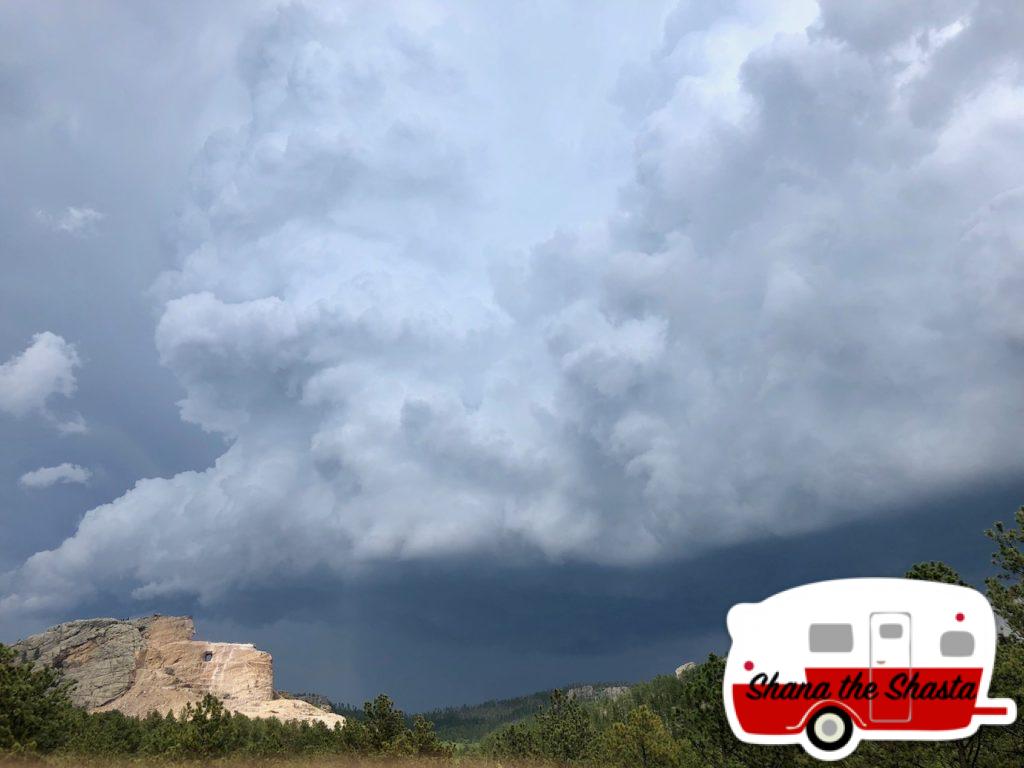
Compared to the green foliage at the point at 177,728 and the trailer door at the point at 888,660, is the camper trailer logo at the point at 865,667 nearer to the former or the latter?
the trailer door at the point at 888,660

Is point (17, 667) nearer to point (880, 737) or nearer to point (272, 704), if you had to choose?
point (880, 737)

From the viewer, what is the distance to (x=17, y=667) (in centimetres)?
3447

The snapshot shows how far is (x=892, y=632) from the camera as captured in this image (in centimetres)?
1627

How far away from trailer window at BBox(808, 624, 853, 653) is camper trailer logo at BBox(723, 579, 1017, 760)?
0.08 feet

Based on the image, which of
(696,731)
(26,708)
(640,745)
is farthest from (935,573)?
(26,708)

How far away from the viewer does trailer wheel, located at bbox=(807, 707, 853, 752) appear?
640 inches

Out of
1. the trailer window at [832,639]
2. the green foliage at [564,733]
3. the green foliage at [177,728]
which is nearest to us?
the trailer window at [832,639]

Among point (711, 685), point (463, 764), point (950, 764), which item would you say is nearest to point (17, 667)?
point (463, 764)

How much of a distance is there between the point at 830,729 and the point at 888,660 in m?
2.24

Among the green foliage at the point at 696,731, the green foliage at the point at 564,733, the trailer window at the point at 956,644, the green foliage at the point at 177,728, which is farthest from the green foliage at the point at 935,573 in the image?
the green foliage at the point at 564,733

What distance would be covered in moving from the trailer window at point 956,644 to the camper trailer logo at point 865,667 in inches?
1.0

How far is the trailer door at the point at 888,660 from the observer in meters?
16.1

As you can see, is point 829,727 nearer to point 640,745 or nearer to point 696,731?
point 696,731

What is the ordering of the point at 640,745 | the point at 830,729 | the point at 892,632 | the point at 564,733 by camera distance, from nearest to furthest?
1. the point at 892,632
2. the point at 830,729
3. the point at 640,745
4. the point at 564,733
